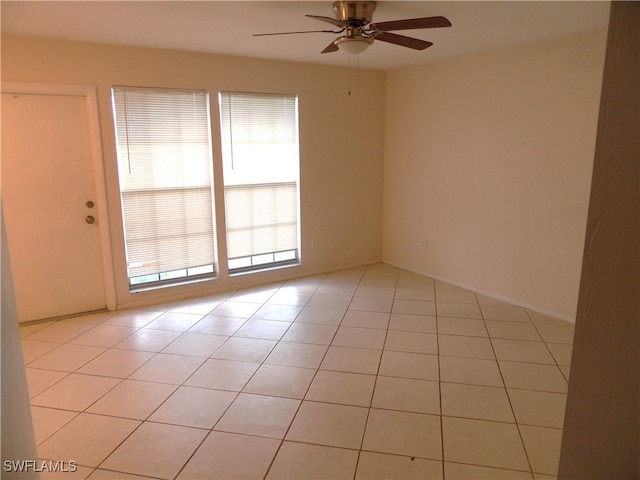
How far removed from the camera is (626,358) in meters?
0.57

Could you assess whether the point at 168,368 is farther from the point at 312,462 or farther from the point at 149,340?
the point at 312,462

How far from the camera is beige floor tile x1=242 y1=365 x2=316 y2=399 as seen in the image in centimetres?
272

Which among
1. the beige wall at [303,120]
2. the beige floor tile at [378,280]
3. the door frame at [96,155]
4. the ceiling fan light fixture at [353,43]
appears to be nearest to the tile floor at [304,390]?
the door frame at [96,155]

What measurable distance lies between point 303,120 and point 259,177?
82 centimetres

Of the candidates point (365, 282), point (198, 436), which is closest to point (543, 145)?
point (365, 282)

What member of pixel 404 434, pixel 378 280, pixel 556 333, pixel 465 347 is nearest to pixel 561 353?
pixel 556 333

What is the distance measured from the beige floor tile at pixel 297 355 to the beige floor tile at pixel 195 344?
0.48 meters

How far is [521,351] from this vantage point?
3.24m

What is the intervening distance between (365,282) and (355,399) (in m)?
2.42

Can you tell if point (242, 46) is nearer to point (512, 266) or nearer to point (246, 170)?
point (246, 170)

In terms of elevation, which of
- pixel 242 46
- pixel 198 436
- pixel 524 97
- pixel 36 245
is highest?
pixel 242 46

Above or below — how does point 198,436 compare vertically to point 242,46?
below

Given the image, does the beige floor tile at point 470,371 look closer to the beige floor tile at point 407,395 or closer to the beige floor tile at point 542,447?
the beige floor tile at point 407,395

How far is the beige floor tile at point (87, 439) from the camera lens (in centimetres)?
216
